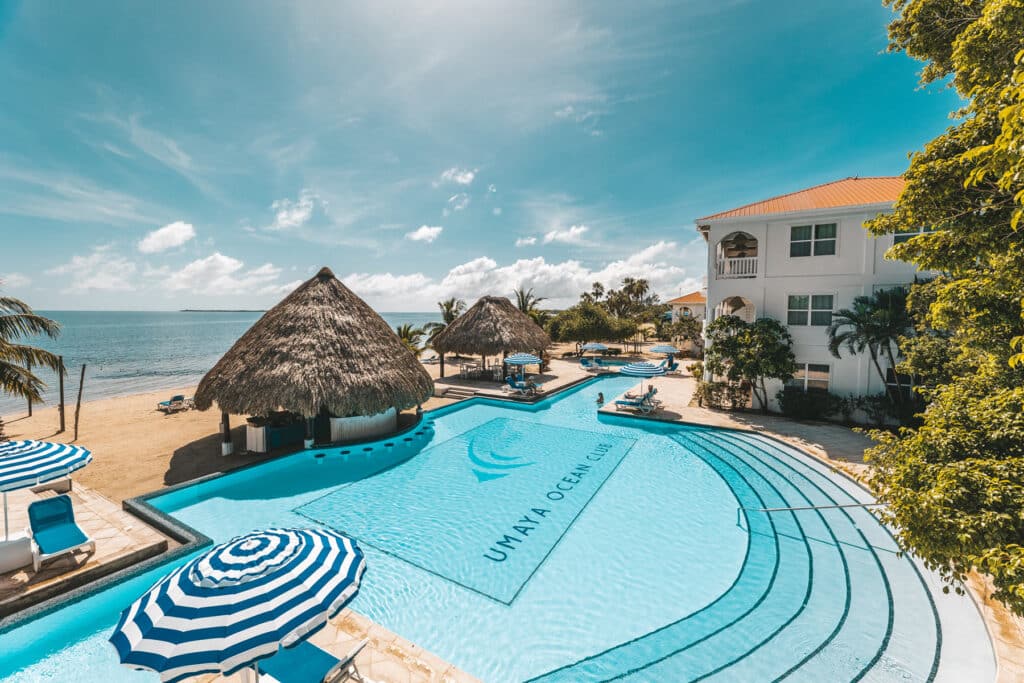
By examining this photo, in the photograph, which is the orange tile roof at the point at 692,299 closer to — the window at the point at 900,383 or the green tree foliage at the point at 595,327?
the green tree foliage at the point at 595,327

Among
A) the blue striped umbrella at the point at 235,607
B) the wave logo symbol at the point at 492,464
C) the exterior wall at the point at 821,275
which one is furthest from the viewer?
the exterior wall at the point at 821,275

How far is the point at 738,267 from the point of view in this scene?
56.5 feet

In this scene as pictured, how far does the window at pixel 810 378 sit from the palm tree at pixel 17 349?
25.5 metres

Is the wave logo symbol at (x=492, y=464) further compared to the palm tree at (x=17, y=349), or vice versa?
the wave logo symbol at (x=492, y=464)

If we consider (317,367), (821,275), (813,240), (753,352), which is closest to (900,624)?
(753,352)

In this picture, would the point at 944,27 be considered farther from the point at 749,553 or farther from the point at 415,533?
the point at 415,533

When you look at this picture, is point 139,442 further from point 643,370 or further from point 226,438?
point 643,370

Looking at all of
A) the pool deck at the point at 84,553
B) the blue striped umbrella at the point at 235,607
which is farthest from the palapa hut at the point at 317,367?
the blue striped umbrella at the point at 235,607

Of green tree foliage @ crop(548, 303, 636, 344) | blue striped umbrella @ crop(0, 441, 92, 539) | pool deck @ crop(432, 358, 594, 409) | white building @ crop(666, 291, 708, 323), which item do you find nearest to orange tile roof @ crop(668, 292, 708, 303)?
white building @ crop(666, 291, 708, 323)

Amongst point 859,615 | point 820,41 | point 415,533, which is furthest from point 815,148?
point 415,533

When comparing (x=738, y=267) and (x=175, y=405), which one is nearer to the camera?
(x=738, y=267)

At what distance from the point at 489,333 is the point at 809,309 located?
16147mm

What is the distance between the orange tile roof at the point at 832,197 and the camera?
15.1m

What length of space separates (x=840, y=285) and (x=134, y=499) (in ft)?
76.3
